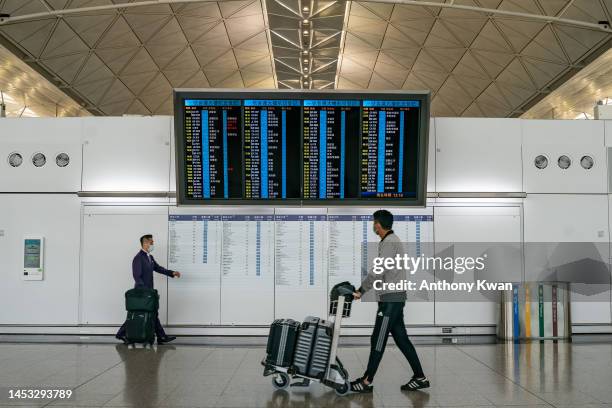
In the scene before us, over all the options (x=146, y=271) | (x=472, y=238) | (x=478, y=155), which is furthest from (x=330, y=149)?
(x=146, y=271)

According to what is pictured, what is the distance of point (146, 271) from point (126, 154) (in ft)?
7.71

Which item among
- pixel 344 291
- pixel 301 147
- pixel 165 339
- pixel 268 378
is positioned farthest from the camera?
pixel 165 339

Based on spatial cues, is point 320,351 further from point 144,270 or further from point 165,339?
point 165,339

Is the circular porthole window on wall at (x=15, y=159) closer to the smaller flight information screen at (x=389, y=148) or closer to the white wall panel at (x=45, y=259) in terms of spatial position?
the white wall panel at (x=45, y=259)

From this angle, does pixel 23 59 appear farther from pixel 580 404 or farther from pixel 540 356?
pixel 580 404

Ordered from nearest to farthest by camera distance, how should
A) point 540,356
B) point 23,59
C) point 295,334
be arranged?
point 295,334, point 540,356, point 23,59

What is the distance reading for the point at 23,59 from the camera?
2352 cm

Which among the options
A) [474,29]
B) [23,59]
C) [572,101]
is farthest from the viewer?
[572,101]

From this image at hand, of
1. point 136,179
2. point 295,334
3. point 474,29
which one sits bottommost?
point 295,334

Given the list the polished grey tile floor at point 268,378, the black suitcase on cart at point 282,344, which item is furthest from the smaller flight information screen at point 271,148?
the black suitcase on cart at point 282,344

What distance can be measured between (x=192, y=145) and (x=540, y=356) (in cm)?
669

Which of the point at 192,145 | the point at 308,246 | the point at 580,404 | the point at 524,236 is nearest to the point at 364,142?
the point at 308,246

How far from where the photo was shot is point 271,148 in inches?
421

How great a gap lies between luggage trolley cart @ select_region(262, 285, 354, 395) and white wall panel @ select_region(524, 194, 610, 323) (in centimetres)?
591
